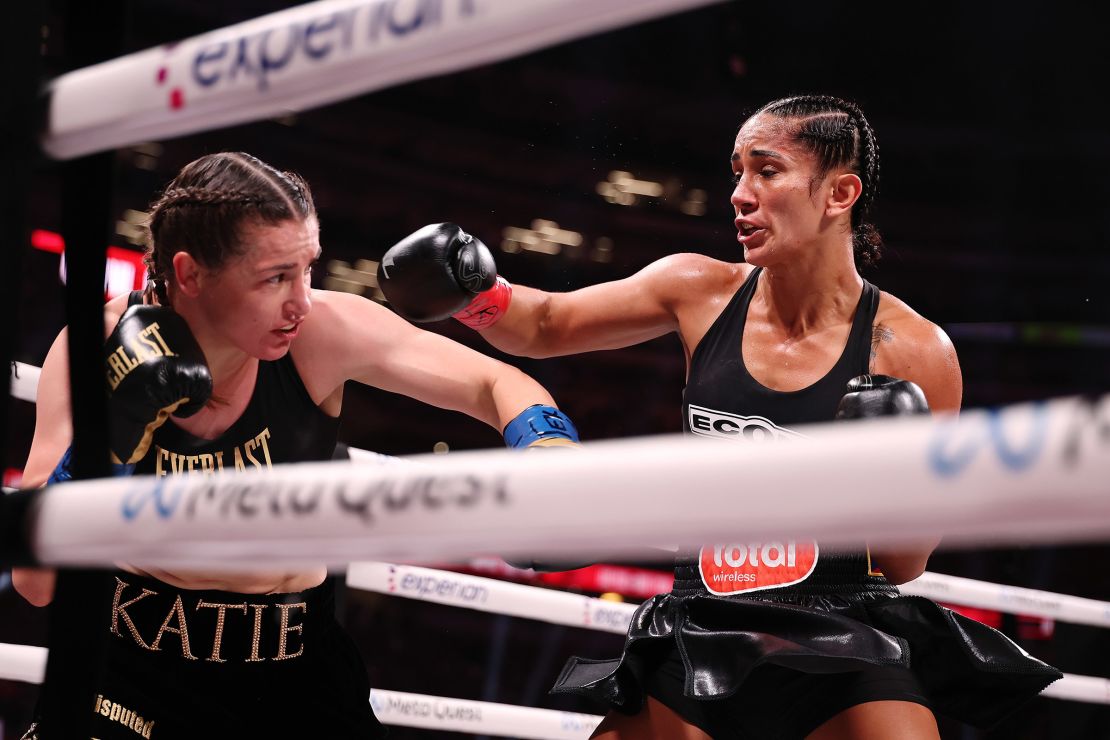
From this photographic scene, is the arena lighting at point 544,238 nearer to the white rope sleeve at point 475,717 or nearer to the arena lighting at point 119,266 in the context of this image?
the arena lighting at point 119,266

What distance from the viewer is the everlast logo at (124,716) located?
1.27 meters

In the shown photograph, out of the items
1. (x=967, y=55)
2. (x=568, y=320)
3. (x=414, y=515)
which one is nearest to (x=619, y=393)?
(x=967, y=55)

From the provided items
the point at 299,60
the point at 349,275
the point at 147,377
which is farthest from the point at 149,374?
the point at 349,275

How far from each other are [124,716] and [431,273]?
651 mm

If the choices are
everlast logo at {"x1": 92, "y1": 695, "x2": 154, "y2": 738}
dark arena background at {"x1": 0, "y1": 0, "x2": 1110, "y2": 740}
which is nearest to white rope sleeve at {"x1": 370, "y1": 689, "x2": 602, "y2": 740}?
everlast logo at {"x1": 92, "y1": 695, "x2": 154, "y2": 738}

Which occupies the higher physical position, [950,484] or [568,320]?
[568,320]

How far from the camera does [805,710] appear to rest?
1327mm

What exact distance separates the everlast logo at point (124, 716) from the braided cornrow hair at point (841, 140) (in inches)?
44.1

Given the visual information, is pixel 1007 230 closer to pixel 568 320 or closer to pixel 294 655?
pixel 568 320

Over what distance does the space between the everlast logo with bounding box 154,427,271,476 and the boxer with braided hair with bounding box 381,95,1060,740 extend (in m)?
0.28

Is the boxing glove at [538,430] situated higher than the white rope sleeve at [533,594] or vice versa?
the boxing glove at [538,430]

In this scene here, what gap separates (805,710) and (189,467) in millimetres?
796

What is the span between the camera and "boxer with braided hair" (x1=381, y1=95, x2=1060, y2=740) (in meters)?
1.31

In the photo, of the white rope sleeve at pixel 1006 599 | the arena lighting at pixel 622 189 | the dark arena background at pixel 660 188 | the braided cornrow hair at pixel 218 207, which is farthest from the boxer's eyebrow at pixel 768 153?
the arena lighting at pixel 622 189
